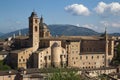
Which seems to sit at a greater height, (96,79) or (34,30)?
(34,30)

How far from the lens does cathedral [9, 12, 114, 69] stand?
5906 cm

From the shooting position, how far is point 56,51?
6012 cm

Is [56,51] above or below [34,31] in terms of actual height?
below

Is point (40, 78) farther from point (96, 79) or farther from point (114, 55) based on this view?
point (114, 55)

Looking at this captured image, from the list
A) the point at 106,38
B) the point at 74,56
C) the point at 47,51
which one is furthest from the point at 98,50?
the point at 47,51

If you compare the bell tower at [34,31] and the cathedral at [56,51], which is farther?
the bell tower at [34,31]

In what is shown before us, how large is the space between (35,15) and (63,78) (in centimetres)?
2458

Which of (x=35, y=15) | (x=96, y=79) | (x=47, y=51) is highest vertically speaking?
(x=35, y=15)

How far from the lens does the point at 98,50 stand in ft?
230

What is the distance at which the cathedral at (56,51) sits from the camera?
59.1 metres

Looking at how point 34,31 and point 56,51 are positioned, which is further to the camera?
point 34,31

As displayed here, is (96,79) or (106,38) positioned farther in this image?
(106,38)

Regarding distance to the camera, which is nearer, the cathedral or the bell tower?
the cathedral

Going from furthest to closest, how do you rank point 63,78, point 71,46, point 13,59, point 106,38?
1. point 106,38
2. point 71,46
3. point 13,59
4. point 63,78
